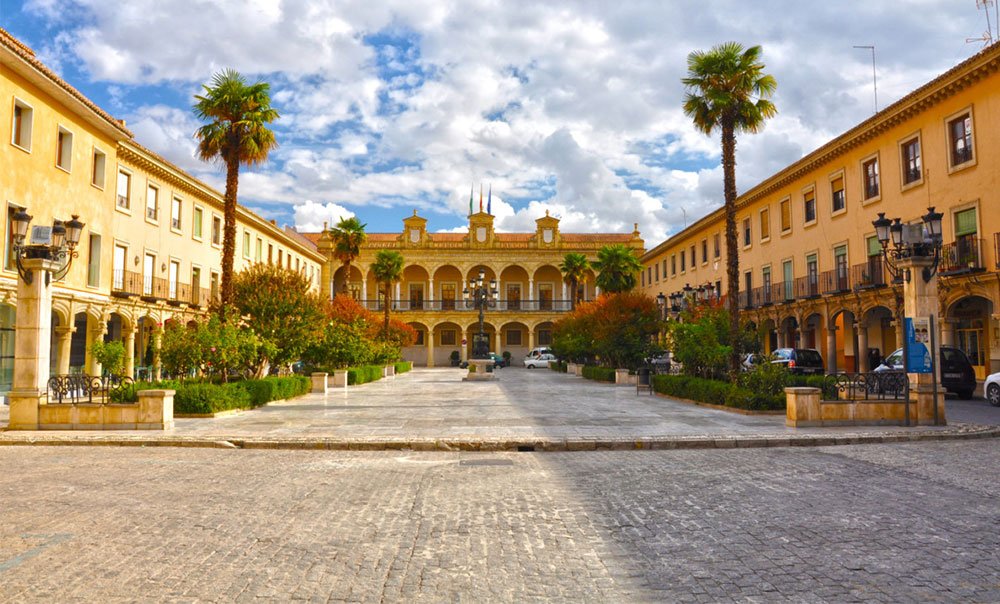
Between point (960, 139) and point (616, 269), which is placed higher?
point (960, 139)

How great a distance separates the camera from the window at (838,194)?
102 ft

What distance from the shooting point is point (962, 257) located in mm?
23047

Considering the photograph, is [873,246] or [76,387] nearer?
[76,387]

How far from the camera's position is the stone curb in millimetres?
10844

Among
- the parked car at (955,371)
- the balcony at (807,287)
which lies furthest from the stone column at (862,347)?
the parked car at (955,371)

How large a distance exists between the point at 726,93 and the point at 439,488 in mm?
15135

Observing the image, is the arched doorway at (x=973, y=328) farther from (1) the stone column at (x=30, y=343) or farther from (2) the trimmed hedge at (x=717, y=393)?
(1) the stone column at (x=30, y=343)

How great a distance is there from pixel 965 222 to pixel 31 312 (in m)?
26.4

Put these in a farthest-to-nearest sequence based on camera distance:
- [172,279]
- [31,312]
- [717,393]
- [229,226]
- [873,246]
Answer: [172,279] → [873,246] → [229,226] → [717,393] → [31,312]

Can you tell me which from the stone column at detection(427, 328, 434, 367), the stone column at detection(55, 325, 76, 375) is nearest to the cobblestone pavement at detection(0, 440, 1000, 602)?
the stone column at detection(55, 325, 76, 375)

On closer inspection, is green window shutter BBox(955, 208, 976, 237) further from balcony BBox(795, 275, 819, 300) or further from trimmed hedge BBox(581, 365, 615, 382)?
trimmed hedge BBox(581, 365, 615, 382)

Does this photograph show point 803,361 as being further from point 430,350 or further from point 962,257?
point 430,350

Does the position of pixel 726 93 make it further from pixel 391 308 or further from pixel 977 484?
pixel 391 308

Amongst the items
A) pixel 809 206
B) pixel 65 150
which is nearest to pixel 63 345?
pixel 65 150
